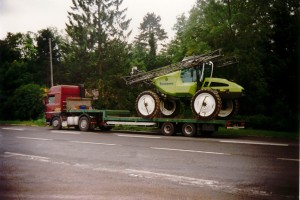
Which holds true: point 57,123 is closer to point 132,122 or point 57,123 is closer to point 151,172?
point 132,122

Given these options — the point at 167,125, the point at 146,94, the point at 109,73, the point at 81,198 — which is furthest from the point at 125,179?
the point at 109,73

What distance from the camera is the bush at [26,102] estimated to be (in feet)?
105

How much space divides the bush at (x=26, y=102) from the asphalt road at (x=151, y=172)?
70.4ft

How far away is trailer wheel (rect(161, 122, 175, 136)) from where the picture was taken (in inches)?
668

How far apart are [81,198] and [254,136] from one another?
12487mm

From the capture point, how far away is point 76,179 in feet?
23.0

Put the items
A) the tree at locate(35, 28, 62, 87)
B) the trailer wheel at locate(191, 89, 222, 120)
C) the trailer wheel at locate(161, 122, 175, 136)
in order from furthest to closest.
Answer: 1. the tree at locate(35, 28, 62, 87)
2. the trailer wheel at locate(161, 122, 175, 136)
3. the trailer wheel at locate(191, 89, 222, 120)

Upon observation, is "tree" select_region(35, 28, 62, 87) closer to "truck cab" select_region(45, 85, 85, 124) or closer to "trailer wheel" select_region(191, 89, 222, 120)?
"truck cab" select_region(45, 85, 85, 124)

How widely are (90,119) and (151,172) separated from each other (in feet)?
43.6

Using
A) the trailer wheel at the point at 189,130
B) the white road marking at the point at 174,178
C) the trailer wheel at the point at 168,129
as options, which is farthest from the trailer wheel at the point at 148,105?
the white road marking at the point at 174,178

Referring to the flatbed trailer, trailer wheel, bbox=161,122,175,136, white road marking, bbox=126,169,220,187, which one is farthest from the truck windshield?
white road marking, bbox=126,169,220,187

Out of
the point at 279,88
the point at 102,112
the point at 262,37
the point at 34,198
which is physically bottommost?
the point at 34,198

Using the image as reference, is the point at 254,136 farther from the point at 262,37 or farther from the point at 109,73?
the point at 109,73

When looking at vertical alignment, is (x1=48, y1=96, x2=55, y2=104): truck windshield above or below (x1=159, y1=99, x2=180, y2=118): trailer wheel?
above
